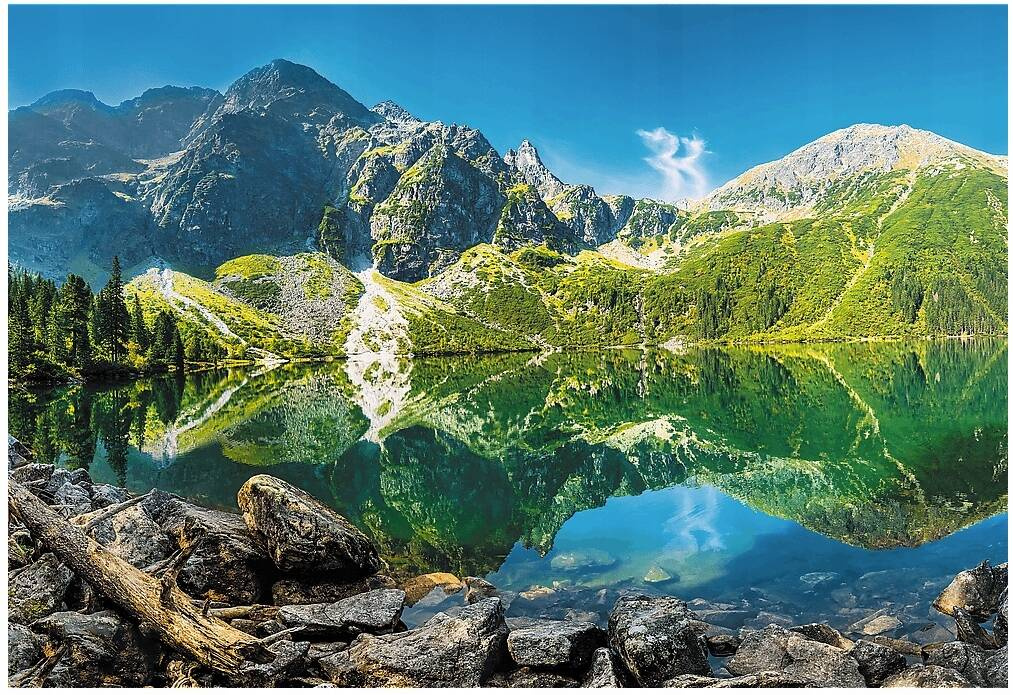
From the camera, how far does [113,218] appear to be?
549 feet

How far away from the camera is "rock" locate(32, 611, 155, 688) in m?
4.43

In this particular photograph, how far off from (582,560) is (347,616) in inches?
155

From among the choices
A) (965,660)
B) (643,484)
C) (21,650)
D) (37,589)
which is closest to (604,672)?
(965,660)

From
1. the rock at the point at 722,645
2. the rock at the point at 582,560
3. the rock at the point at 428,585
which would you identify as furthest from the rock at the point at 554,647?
the rock at the point at 582,560

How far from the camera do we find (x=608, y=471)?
1353 centimetres

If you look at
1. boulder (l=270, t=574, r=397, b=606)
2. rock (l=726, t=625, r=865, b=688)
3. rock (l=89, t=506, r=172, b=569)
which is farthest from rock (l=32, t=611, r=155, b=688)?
rock (l=726, t=625, r=865, b=688)

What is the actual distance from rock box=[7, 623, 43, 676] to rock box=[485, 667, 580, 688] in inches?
132

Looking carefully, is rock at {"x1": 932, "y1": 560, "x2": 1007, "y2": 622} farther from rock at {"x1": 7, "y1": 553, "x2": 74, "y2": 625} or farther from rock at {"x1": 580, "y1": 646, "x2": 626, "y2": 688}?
rock at {"x1": 7, "y1": 553, "x2": 74, "y2": 625}

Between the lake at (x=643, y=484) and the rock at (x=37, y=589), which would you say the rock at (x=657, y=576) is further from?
the rock at (x=37, y=589)

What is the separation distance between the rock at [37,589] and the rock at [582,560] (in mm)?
5331

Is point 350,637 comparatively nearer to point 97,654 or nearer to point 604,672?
point 97,654

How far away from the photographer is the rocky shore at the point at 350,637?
4453 millimetres

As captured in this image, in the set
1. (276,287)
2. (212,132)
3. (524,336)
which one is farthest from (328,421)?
(212,132)

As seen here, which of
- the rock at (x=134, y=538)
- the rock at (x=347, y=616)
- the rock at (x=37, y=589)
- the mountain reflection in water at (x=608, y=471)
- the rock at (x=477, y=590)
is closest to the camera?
the rock at (x=37, y=589)
